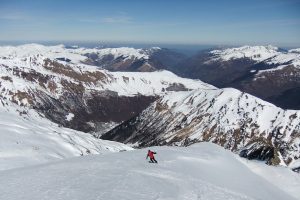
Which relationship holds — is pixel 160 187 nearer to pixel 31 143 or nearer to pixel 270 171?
pixel 270 171

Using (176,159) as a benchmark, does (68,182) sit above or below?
above

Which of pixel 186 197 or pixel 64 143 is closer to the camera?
pixel 186 197

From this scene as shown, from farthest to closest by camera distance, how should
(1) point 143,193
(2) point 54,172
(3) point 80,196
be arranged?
(2) point 54,172 < (1) point 143,193 < (3) point 80,196

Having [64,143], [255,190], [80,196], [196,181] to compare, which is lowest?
[64,143]

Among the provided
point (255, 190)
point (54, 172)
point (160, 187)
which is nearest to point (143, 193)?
point (160, 187)

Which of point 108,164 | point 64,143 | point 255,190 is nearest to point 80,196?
point 108,164

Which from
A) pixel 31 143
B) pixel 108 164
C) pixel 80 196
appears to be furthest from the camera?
pixel 31 143

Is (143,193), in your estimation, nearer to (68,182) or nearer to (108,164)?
(68,182)
